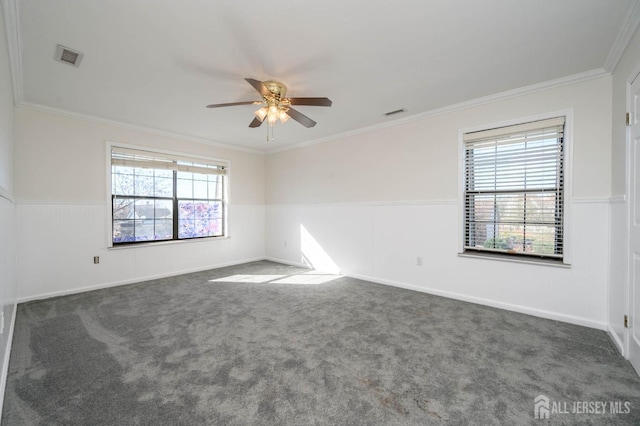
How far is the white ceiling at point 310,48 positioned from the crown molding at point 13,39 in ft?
0.12

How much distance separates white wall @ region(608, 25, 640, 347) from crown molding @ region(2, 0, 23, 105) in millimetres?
4497

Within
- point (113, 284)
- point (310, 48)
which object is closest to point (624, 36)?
point (310, 48)

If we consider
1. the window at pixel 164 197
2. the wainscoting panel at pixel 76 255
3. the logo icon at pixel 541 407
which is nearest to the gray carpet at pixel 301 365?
the logo icon at pixel 541 407

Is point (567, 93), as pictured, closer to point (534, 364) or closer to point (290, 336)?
point (534, 364)

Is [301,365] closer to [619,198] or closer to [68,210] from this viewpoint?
[619,198]

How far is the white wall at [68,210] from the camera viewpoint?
3.45 m

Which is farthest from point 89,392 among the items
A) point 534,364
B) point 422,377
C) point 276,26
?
point 534,364

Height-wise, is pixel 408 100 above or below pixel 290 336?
above

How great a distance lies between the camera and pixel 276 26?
201 centimetres

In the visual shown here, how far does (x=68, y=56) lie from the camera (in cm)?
239

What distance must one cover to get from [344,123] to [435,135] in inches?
54.1

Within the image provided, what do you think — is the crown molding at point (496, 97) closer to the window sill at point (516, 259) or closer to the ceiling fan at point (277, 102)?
the ceiling fan at point (277, 102)

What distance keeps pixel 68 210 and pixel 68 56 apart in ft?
7.69

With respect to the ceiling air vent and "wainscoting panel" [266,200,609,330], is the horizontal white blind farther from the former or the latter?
the ceiling air vent
